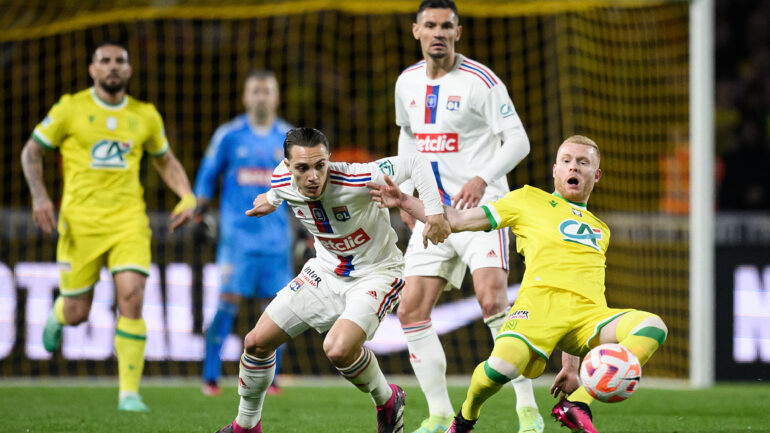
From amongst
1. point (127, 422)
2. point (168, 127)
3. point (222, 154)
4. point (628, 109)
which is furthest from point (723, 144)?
point (127, 422)

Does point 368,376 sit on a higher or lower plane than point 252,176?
lower

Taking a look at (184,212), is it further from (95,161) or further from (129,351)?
(129,351)

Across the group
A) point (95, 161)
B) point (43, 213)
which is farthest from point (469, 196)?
point (43, 213)

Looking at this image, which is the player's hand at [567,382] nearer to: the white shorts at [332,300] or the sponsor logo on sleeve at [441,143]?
the white shorts at [332,300]

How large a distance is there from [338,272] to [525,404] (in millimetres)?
1198

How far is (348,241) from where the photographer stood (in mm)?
4664

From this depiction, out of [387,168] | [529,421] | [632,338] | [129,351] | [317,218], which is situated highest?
[387,168]

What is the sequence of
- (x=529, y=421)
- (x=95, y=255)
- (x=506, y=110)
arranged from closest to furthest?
(x=529, y=421) < (x=506, y=110) < (x=95, y=255)

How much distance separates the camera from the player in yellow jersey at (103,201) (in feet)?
20.6

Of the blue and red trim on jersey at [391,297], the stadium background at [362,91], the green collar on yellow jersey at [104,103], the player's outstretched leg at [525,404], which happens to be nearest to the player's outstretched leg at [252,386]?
the blue and red trim on jersey at [391,297]

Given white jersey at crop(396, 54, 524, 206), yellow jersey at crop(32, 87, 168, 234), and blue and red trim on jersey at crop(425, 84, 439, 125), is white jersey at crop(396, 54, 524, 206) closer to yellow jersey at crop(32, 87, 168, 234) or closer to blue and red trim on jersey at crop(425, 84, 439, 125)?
blue and red trim on jersey at crop(425, 84, 439, 125)

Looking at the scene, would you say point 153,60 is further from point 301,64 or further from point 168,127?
point 301,64

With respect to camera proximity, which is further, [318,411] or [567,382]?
[318,411]

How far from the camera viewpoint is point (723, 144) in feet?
44.9
